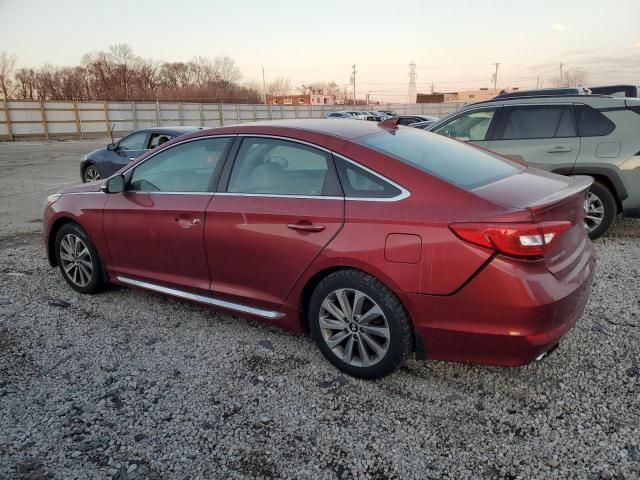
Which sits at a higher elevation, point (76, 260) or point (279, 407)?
point (76, 260)

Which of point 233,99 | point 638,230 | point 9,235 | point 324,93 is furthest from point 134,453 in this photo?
point 324,93

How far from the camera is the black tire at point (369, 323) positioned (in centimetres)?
281

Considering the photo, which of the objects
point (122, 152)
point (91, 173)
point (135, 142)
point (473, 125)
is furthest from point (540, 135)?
point (91, 173)

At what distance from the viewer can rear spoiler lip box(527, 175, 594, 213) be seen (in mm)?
2575

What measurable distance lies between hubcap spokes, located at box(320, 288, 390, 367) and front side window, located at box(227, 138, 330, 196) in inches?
26.8

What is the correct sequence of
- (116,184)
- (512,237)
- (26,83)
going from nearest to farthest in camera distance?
(512,237)
(116,184)
(26,83)

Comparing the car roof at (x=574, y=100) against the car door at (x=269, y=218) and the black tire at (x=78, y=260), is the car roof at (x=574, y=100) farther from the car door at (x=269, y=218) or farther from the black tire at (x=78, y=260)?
the black tire at (x=78, y=260)

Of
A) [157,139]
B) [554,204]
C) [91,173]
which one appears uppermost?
[157,139]

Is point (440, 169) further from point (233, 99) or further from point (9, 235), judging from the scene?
point (233, 99)

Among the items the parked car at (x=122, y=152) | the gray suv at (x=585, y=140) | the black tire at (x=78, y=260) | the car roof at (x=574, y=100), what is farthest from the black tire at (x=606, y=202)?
the parked car at (x=122, y=152)

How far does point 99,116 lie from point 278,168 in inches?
1395

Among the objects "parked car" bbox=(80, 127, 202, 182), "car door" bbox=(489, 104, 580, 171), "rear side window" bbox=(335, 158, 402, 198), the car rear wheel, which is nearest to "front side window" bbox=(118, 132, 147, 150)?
"parked car" bbox=(80, 127, 202, 182)

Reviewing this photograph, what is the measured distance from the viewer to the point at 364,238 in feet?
9.23

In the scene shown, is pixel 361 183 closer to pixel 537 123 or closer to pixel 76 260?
pixel 76 260
